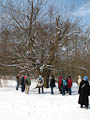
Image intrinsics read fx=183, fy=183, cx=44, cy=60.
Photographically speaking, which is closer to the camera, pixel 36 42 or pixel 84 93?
pixel 84 93

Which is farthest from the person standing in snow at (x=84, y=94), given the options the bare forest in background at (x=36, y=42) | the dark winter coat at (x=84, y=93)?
the bare forest in background at (x=36, y=42)

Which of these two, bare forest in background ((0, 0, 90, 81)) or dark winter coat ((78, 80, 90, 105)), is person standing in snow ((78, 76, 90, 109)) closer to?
dark winter coat ((78, 80, 90, 105))

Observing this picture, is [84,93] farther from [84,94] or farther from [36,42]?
[36,42]

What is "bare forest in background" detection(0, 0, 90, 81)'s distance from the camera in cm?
1945

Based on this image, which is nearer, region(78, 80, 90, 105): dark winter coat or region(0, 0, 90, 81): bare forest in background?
region(78, 80, 90, 105): dark winter coat

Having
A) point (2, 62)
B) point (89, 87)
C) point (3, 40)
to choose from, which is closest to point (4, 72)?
point (2, 62)

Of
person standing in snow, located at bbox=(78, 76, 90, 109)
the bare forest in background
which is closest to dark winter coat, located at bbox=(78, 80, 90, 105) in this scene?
person standing in snow, located at bbox=(78, 76, 90, 109)

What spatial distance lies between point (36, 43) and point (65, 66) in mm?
4301

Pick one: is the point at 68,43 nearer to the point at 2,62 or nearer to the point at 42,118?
the point at 2,62

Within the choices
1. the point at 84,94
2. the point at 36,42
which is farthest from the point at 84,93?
the point at 36,42

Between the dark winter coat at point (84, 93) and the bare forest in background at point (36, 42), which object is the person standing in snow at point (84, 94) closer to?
the dark winter coat at point (84, 93)

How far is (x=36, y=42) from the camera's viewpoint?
20.0 meters

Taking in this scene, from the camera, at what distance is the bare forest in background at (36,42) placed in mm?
19453

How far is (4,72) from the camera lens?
2219 cm
